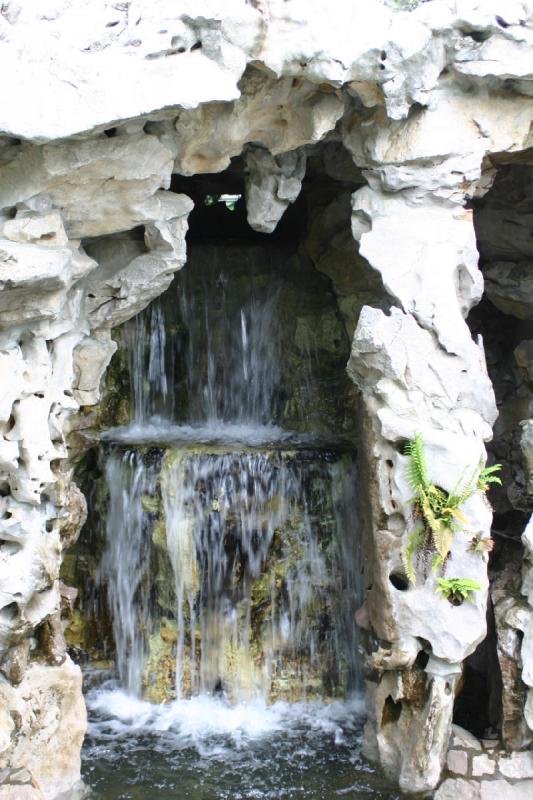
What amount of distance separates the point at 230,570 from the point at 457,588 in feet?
6.69

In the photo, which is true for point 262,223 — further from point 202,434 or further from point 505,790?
point 505,790

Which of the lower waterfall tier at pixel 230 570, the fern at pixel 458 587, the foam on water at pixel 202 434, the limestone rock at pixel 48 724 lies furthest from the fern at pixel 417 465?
the limestone rock at pixel 48 724

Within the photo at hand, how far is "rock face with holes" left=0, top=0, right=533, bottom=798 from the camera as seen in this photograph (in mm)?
4754

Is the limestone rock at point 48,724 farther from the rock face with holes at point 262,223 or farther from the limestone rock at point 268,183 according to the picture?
the limestone rock at point 268,183

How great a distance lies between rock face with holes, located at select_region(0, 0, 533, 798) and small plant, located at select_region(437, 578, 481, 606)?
7 centimetres

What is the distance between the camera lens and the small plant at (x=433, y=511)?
5.10m

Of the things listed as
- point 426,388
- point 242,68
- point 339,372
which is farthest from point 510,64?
point 339,372

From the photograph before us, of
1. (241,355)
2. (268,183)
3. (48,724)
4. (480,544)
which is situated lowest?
(48,724)

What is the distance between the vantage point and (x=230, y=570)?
21.8 feet

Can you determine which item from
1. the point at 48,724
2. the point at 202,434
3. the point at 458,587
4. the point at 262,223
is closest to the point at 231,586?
the point at 202,434

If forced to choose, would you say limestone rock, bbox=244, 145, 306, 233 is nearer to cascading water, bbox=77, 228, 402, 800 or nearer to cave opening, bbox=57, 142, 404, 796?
cave opening, bbox=57, 142, 404, 796

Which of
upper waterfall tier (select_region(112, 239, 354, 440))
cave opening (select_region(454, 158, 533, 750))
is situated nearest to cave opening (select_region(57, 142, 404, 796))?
upper waterfall tier (select_region(112, 239, 354, 440))

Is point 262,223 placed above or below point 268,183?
below

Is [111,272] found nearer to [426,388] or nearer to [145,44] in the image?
[145,44]
